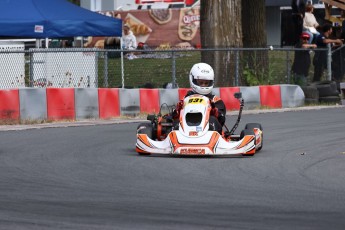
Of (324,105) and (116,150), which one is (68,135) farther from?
(324,105)

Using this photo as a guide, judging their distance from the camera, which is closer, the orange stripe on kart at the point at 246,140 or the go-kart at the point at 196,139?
the go-kart at the point at 196,139

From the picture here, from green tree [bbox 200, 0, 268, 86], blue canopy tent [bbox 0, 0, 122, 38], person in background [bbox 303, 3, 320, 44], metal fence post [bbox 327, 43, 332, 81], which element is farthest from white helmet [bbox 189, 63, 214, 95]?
person in background [bbox 303, 3, 320, 44]

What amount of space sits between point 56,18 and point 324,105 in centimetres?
568

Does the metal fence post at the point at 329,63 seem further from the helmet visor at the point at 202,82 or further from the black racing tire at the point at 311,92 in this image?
the helmet visor at the point at 202,82

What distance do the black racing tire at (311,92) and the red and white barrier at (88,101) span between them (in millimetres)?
1545

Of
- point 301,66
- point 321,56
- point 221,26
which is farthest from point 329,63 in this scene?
point 221,26

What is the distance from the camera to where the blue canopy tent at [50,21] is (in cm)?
2106

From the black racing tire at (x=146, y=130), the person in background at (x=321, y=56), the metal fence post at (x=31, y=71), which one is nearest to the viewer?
the black racing tire at (x=146, y=130)

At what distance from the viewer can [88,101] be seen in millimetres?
19359

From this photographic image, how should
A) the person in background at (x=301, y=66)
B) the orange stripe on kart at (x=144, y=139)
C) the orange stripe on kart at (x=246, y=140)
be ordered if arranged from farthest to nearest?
the person in background at (x=301, y=66) < the orange stripe on kart at (x=144, y=139) < the orange stripe on kart at (x=246, y=140)

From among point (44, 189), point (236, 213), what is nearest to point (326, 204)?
point (236, 213)

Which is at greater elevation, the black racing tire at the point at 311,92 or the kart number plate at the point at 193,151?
the black racing tire at the point at 311,92

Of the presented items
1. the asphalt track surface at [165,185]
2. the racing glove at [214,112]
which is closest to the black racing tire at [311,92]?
the asphalt track surface at [165,185]

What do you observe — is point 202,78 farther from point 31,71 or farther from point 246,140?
point 31,71
